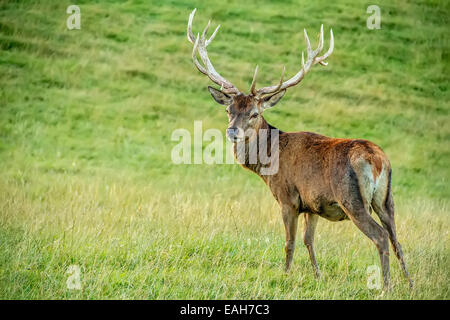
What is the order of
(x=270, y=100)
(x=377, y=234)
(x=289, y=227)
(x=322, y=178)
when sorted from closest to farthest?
(x=377, y=234) < (x=322, y=178) < (x=289, y=227) < (x=270, y=100)

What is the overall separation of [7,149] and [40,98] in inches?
118

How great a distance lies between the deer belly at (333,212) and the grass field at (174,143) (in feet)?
2.05

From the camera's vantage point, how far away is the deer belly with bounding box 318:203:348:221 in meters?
6.72

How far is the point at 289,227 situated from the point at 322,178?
820mm

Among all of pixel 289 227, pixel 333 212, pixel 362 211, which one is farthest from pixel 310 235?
pixel 362 211

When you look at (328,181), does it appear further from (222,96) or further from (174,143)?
(174,143)

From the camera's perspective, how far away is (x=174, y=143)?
17203 millimetres

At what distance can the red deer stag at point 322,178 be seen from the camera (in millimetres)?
6359

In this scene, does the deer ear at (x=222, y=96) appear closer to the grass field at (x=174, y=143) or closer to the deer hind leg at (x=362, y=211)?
the grass field at (x=174, y=143)

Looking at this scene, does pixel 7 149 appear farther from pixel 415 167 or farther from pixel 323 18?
pixel 323 18

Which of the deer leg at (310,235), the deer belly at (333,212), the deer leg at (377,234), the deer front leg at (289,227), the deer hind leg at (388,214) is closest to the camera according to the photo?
the deer leg at (377,234)

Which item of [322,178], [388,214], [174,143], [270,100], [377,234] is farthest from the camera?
[174,143]

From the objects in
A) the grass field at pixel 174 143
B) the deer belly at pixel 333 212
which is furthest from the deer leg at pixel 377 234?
the deer belly at pixel 333 212

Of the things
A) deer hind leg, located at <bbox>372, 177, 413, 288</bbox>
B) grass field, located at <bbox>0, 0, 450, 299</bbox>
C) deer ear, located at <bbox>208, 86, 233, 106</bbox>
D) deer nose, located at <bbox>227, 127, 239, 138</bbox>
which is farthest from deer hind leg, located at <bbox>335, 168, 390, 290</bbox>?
deer ear, located at <bbox>208, 86, 233, 106</bbox>
